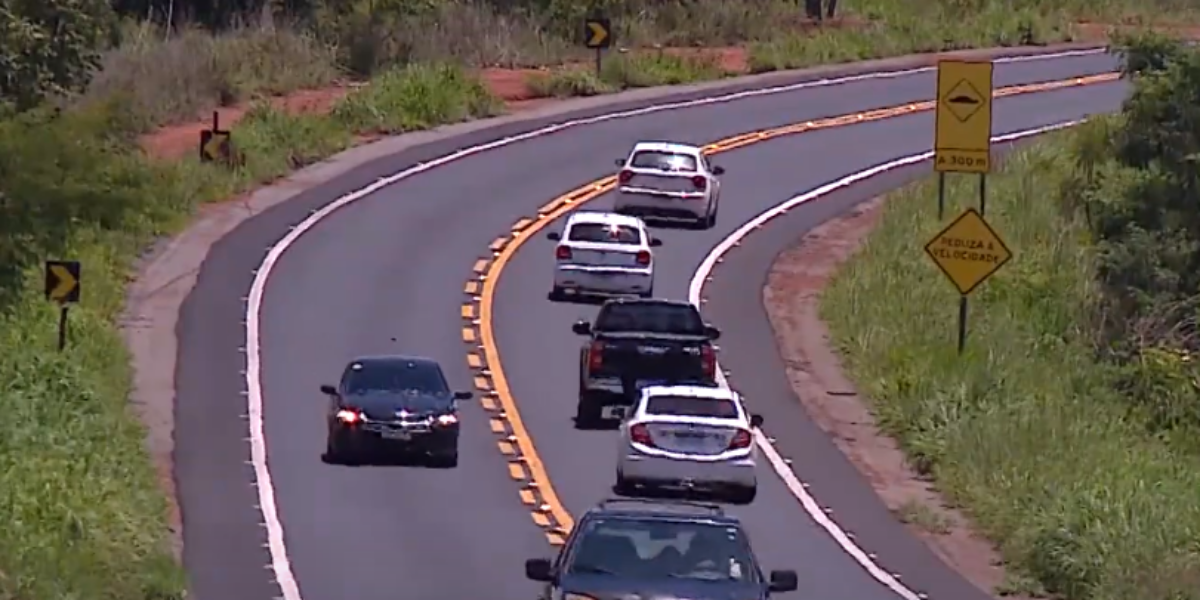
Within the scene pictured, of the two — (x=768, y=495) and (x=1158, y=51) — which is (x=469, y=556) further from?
(x=1158, y=51)

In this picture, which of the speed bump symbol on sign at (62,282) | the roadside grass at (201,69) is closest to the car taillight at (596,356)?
the speed bump symbol on sign at (62,282)

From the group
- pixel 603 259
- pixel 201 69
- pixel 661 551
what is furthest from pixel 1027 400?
pixel 201 69

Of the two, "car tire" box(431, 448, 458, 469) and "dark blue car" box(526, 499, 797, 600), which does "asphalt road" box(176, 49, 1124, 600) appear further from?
"dark blue car" box(526, 499, 797, 600)

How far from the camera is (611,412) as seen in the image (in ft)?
113

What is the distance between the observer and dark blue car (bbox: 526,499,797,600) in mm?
18531

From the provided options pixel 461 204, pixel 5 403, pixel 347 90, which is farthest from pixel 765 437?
pixel 347 90

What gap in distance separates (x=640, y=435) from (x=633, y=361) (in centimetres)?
350

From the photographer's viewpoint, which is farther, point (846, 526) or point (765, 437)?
point (765, 437)

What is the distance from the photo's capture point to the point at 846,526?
30.8m

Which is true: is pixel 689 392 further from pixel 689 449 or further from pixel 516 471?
pixel 516 471

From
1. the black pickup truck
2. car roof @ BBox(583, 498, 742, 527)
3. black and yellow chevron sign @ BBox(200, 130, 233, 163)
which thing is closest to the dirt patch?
the black pickup truck

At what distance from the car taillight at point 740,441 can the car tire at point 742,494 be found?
53 centimetres

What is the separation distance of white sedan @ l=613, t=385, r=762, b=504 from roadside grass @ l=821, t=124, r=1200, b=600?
3243 mm

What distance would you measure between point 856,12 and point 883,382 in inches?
1894
